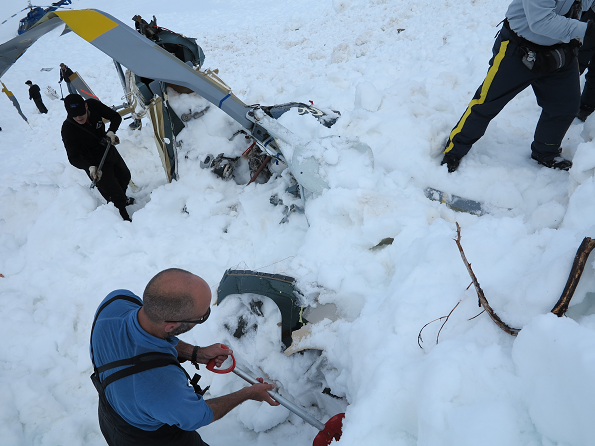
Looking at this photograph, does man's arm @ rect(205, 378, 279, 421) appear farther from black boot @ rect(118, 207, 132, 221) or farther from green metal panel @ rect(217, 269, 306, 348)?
black boot @ rect(118, 207, 132, 221)

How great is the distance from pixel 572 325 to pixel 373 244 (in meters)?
1.28

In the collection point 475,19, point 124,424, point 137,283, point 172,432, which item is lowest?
point 137,283

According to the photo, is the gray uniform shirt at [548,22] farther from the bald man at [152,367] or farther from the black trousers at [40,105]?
the black trousers at [40,105]

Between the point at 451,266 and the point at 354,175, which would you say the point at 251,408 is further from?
the point at 354,175

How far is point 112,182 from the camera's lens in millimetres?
3539

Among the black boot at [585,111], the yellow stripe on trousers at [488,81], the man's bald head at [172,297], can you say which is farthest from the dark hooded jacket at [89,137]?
the black boot at [585,111]

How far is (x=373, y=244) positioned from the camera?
2246 mm

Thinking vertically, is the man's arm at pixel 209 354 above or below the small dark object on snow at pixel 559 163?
below

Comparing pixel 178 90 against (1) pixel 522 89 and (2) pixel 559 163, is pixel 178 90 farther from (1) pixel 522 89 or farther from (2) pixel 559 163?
(2) pixel 559 163

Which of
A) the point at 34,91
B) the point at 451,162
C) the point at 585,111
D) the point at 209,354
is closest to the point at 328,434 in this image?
the point at 209,354

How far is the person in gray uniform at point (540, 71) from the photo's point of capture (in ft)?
6.64

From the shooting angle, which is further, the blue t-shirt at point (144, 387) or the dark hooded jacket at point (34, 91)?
the dark hooded jacket at point (34, 91)

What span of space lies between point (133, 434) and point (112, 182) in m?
2.75

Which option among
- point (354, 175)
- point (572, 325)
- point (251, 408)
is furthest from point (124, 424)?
point (354, 175)
